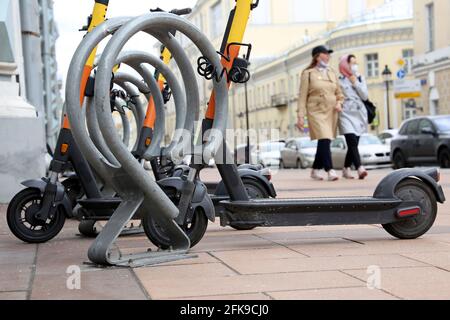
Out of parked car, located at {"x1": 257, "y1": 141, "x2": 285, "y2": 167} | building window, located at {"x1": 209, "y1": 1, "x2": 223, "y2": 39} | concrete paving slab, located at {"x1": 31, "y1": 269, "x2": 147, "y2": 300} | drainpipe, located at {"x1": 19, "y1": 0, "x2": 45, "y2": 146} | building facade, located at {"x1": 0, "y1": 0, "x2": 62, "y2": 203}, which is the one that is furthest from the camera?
building window, located at {"x1": 209, "y1": 1, "x2": 223, "y2": 39}

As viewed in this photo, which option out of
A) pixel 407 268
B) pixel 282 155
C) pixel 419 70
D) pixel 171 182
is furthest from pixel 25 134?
pixel 419 70

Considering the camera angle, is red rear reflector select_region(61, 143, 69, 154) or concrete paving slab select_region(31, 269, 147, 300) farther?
red rear reflector select_region(61, 143, 69, 154)

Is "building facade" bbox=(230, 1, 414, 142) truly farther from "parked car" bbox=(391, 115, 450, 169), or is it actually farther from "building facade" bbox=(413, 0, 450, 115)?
"parked car" bbox=(391, 115, 450, 169)

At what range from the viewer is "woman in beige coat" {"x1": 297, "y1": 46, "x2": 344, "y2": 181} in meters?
12.9

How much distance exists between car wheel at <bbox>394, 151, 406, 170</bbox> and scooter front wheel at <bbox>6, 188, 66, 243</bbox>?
739 inches

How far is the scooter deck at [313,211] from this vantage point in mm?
6023

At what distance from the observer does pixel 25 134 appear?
36.3 ft

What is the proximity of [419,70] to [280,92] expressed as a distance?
115 ft

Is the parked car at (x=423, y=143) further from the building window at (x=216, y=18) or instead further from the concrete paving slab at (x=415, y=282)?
the building window at (x=216, y=18)

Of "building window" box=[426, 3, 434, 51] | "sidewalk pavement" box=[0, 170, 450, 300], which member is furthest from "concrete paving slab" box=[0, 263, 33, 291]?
"building window" box=[426, 3, 434, 51]

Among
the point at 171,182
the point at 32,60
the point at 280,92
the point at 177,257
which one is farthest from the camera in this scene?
the point at 280,92

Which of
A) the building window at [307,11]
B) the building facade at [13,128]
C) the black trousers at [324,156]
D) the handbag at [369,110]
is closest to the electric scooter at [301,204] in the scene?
the building facade at [13,128]

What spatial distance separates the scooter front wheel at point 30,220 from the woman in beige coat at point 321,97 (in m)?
6.67
